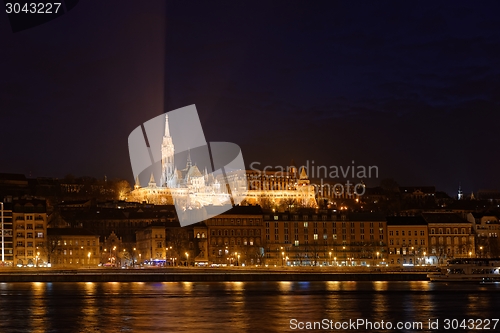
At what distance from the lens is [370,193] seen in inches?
7559

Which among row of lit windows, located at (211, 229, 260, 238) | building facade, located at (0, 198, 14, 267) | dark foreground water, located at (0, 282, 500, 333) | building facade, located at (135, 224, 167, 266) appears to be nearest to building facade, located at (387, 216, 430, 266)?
row of lit windows, located at (211, 229, 260, 238)

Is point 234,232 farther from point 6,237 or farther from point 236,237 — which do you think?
point 6,237

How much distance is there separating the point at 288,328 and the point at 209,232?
77.3 m

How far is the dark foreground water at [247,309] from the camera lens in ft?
110

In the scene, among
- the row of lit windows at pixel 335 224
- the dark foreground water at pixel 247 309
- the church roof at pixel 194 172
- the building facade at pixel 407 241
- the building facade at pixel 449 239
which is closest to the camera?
the dark foreground water at pixel 247 309

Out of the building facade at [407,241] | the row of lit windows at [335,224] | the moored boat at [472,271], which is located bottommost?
the moored boat at [472,271]

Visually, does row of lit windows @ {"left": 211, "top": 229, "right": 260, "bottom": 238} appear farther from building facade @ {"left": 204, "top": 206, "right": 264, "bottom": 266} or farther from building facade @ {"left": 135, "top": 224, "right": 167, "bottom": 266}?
building facade @ {"left": 135, "top": 224, "right": 167, "bottom": 266}

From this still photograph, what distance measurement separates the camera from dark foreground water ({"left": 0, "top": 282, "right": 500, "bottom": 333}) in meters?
33.5

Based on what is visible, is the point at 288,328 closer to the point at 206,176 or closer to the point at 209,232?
the point at 209,232

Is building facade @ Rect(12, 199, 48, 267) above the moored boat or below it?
above

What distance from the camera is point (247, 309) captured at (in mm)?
40531

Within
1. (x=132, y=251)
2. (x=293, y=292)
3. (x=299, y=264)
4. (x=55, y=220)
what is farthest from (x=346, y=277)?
(x=55, y=220)

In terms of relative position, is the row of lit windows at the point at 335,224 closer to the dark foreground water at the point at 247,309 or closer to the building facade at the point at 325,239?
the building facade at the point at 325,239

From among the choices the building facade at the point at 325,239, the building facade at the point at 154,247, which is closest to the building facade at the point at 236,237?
the building facade at the point at 325,239
